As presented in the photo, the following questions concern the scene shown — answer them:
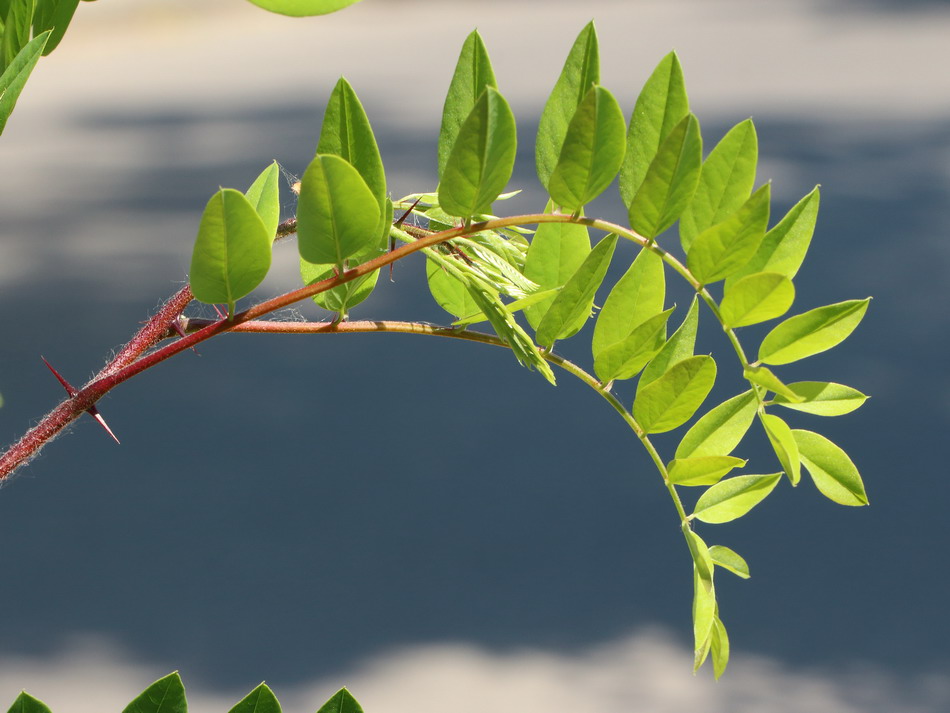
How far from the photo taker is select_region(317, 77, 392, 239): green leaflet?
155 millimetres

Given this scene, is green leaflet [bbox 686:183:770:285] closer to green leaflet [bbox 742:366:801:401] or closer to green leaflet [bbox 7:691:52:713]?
green leaflet [bbox 742:366:801:401]

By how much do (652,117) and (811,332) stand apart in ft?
0.13

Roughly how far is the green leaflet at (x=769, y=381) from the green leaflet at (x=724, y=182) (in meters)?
0.02

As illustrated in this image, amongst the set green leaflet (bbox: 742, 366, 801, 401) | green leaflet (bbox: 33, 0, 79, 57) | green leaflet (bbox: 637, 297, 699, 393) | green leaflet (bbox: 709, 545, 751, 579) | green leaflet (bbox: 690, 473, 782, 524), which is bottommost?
green leaflet (bbox: 709, 545, 751, 579)

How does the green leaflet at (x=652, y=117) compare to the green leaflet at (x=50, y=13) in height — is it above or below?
below

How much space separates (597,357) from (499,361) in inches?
55.0

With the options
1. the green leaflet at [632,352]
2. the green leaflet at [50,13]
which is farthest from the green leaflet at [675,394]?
the green leaflet at [50,13]

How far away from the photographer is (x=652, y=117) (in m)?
0.16

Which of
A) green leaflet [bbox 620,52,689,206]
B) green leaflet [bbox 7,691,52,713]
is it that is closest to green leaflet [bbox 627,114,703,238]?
green leaflet [bbox 620,52,689,206]

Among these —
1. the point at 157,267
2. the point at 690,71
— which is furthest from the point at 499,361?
the point at 690,71

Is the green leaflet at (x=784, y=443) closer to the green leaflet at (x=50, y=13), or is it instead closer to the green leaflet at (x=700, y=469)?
the green leaflet at (x=700, y=469)

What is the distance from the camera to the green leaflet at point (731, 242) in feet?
A: 0.49

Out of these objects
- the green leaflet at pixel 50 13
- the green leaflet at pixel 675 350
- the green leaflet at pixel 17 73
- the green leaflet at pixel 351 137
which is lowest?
the green leaflet at pixel 675 350

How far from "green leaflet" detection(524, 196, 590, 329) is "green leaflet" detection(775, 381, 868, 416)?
43 mm
